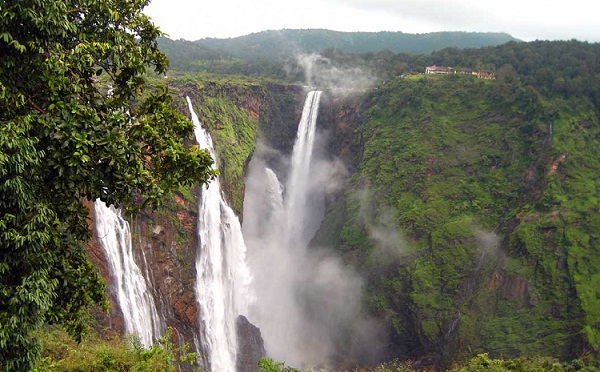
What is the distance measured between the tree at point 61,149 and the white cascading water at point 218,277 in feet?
43.8

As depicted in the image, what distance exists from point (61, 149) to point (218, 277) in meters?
17.8

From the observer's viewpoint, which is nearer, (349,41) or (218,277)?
(218,277)

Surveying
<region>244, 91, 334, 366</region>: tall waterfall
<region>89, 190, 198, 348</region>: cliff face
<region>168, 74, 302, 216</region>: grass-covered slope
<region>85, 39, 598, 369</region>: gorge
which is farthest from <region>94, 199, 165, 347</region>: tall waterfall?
<region>244, 91, 334, 366</region>: tall waterfall

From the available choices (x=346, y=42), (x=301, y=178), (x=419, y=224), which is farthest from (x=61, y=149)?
(x=346, y=42)

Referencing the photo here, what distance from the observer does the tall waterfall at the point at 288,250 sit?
2750cm

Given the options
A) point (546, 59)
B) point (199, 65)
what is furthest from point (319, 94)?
point (199, 65)

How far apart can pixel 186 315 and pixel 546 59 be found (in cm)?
3416

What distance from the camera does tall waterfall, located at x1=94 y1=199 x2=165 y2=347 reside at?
1517 centimetres

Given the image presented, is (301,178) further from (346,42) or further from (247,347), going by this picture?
(346,42)

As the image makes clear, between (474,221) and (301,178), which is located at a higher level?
(301,178)

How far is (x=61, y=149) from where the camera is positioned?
196 inches

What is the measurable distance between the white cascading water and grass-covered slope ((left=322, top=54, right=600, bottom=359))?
28.2 feet

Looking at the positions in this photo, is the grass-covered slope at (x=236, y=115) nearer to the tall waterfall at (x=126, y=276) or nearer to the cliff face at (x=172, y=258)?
the cliff face at (x=172, y=258)

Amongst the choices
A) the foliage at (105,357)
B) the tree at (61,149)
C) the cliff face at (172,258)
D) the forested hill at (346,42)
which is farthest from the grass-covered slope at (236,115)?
the forested hill at (346,42)
